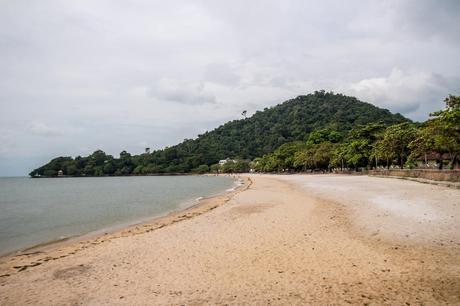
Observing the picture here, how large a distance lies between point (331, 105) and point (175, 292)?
186 meters

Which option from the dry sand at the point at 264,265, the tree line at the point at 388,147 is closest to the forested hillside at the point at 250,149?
the tree line at the point at 388,147

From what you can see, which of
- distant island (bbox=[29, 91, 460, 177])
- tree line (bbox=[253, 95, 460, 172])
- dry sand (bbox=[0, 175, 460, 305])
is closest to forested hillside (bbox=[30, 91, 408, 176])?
distant island (bbox=[29, 91, 460, 177])

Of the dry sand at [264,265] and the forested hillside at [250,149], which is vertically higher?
the forested hillside at [250,149]

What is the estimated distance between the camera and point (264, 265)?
26.0 ft

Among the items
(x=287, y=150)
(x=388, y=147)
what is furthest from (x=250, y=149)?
(x=388, y=147)

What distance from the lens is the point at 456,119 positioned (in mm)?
25078

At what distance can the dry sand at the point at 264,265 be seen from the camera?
609cm

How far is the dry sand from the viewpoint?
20.0ft

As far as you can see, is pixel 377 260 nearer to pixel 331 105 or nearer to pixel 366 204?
pixel 366 204

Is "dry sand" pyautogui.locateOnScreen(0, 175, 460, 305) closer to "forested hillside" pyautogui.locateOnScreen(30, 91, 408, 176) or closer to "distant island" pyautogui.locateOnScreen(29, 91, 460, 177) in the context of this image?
"distant island" pyautogui.locateOnScreen(29, 91, 460, 177)

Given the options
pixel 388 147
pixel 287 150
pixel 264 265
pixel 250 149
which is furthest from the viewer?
pixel 250 149

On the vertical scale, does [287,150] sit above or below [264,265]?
above

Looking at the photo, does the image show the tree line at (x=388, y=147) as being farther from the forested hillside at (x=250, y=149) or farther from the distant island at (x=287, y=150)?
the forested hillside at (x=250, y=149)

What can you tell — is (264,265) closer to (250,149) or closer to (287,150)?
(287,150)
